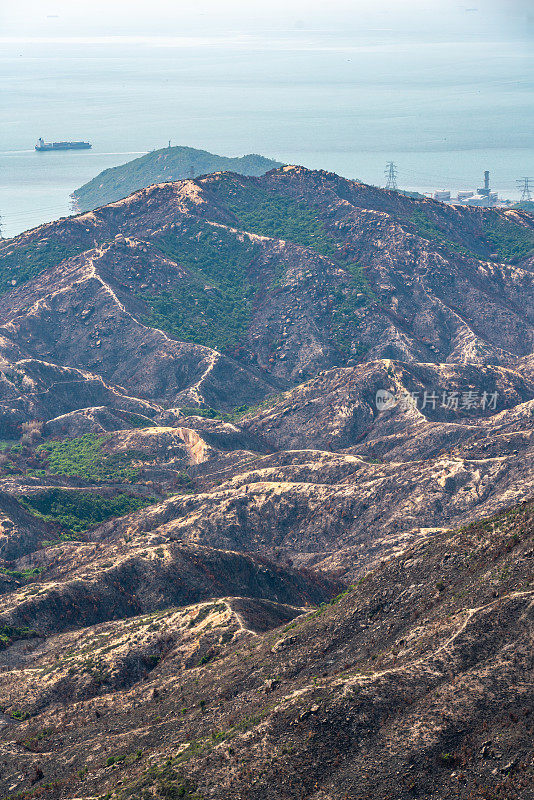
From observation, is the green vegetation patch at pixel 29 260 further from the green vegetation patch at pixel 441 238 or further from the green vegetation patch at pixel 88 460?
the green vegetation patch at pixel 441 238

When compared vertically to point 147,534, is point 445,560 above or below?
above

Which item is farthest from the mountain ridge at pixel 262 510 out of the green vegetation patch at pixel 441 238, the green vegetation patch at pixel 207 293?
the green vegetation patch at pixel 441 238

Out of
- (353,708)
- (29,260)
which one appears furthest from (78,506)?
(29,260)

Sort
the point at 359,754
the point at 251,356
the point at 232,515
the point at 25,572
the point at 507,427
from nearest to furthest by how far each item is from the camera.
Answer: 1. the point at 359,754
2. the point at 25,572
3. the point at 232,515
4. the point at 507,427
5. the point at 251,356

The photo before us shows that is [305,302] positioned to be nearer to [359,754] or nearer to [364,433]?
[364,433]

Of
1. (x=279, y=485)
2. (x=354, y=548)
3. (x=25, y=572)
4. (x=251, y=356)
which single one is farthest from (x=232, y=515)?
(x=251, y=356)

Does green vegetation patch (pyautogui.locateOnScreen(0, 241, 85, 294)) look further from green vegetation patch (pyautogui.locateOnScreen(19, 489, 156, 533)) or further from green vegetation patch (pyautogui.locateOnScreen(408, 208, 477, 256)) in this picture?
green vegetation patch (pyautogui.locateOnScreen(19, 489, 156, 533))

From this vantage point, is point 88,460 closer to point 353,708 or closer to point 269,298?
point 269,298

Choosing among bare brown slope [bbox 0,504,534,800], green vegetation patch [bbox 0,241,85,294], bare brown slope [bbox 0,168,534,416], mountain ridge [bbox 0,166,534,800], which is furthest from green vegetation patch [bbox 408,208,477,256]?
bare brown slope [bbox 0,504,534,800]
